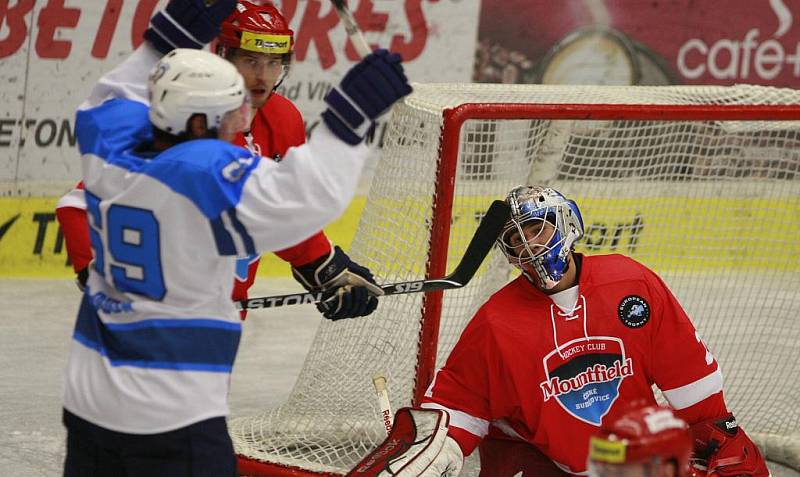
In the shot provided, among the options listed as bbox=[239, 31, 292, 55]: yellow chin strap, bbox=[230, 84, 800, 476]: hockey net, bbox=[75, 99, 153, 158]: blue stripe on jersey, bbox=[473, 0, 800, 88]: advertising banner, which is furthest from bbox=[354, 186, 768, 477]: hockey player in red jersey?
bbox=[473, 0, 800, 88]: advertising banner

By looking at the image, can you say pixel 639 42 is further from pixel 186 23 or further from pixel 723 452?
pixel 186 23

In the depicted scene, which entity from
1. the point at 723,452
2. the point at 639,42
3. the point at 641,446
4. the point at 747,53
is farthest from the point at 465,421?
the point at 747,53

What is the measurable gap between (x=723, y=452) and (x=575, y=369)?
0.34m

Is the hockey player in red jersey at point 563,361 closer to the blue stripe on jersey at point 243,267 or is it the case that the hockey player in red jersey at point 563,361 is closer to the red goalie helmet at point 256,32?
the blue stripe on jersey at point 243,267

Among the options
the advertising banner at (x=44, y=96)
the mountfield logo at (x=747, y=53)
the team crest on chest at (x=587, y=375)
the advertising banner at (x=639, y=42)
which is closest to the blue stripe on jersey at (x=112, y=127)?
the team crest on chest at (x=587, y=375)

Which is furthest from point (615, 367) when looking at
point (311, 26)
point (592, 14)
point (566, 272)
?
point (592, 14)

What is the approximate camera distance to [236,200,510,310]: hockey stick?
110 inches

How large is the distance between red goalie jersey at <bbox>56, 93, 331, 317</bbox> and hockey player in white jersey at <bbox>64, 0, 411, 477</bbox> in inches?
27.9

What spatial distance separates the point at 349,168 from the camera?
6.47 ft

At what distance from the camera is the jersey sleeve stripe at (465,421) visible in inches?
110

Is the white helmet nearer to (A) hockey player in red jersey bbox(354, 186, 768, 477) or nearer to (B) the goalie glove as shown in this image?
(A) hockey player in red jersey bbox(354, 186, 768, 477)

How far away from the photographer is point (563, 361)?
9.25 feet

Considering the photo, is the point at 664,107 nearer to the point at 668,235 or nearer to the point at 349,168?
the point at 668,235

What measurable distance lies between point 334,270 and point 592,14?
353 centimetres
